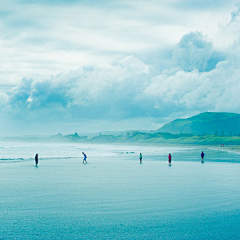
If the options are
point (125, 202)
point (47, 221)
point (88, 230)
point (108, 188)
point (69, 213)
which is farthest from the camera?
point (108, 188)

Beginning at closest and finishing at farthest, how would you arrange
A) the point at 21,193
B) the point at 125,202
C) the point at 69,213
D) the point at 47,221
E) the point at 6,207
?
the point at 47,221, the point at 69,213, the point at 6,207, the point at 125,202, the point at 21,193

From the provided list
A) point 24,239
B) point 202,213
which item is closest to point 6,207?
point 24,239

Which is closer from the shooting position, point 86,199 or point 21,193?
point 86,199

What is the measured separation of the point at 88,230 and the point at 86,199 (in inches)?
255

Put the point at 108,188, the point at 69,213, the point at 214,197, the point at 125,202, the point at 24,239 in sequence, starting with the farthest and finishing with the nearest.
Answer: the point at 108,188 → the point at 214,197 → the point at 125,202 → the point at 69,213 → the point at 24,239

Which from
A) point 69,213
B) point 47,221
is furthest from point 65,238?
point 69,213

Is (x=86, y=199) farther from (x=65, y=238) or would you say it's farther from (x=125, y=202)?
(x=65, y=238)

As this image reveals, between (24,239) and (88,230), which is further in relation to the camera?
(88,230)

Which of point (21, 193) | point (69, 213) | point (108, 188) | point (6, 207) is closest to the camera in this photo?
point (69, 213)

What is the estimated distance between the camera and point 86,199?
64.0 ft

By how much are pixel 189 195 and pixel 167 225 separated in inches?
294

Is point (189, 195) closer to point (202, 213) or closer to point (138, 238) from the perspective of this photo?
point (202, 213)

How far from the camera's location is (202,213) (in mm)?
15992

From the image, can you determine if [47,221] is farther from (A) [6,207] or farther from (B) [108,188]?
(B) [108,188]
